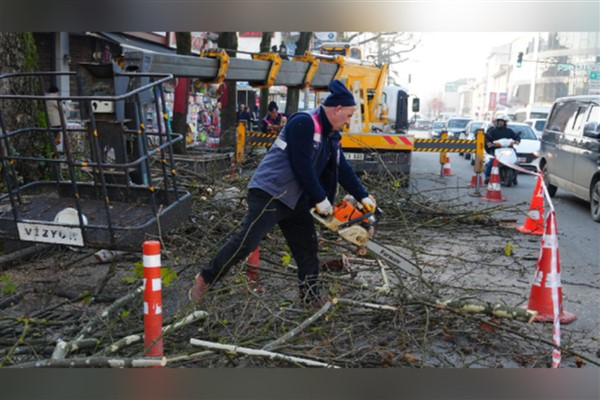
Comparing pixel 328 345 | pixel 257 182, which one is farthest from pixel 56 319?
pixel 328 345

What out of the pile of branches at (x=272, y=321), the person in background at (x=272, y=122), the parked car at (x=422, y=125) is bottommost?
the parked car at (x=422, y=125)

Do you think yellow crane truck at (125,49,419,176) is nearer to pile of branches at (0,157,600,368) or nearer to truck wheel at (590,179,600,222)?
pile of branches at (0,157,600,368)

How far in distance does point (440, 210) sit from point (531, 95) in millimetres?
69854

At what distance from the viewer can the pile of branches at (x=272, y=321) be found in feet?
13.6

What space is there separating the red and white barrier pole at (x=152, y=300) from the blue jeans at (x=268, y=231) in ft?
2.75

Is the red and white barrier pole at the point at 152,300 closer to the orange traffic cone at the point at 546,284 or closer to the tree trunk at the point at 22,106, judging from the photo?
the orange traffic cone at the point at 546,284

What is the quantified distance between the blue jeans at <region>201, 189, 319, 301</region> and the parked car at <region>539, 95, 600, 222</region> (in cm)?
698

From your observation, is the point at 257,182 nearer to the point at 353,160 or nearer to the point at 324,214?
the point at 324,214

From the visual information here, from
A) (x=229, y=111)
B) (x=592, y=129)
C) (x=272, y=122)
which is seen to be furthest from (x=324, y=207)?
(x=229, y=111)

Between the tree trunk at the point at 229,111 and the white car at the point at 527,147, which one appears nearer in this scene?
the white car at the point at 527,147

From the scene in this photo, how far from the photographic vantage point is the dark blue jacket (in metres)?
4.79

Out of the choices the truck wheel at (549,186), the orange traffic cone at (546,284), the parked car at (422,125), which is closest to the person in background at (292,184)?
the orange traffic cone at (546,284)

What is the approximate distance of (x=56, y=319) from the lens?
493 cm

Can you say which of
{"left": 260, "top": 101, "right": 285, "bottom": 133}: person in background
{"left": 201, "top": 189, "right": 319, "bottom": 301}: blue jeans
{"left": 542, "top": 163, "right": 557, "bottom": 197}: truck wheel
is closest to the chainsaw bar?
{"left": 201, "top": 189, "right": 319, "bottom": 301}: blue jeans
